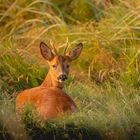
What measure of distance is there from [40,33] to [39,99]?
3955mm

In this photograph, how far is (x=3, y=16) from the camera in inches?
593

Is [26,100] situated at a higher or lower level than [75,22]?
lower

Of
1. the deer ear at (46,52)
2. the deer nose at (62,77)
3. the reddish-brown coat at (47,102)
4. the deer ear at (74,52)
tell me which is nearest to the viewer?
the reddish-brown coat at (47,102)

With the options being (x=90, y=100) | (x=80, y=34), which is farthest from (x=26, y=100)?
(x=80, y=34)

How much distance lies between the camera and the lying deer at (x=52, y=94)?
983cm

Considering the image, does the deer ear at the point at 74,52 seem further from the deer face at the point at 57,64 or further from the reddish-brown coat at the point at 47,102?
the reddish-brown coat at the point at 47,102

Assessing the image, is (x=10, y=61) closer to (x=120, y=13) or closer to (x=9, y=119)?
(x=120, y=13)

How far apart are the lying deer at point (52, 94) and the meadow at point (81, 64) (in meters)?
0.16

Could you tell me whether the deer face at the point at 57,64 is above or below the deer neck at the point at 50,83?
above

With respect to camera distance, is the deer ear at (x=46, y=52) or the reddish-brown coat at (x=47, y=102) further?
the deer ear at (x=46, y=52)

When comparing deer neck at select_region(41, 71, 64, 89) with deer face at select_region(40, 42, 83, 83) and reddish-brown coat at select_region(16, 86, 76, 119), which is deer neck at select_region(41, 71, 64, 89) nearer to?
deer face at select_region(40, 42, 83, 83)

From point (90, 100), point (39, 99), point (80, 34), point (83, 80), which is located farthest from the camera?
point (80, 34)

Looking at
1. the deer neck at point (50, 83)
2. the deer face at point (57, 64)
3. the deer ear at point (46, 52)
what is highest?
the deer ear at point (46, 52)

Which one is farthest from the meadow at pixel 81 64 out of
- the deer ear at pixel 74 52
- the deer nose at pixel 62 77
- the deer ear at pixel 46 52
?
the deer ear at pixel 46 52
